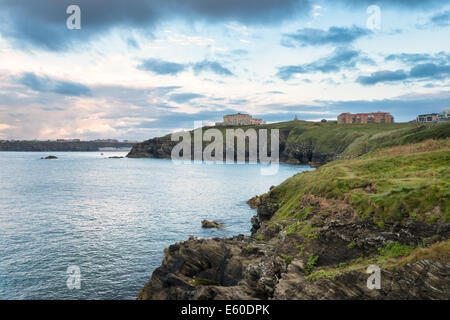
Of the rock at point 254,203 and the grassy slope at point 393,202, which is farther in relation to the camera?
the rock at point 254,203

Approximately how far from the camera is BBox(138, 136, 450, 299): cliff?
49.8 ft

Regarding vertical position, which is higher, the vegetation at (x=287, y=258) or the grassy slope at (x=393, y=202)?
the grassy slope at (x=393, y=202)

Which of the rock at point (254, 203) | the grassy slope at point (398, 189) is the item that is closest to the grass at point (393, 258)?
the grassy slope at point (398, 189)

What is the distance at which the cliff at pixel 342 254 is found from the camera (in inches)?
597

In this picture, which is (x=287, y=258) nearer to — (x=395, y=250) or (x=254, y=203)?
(x=395, y=250)

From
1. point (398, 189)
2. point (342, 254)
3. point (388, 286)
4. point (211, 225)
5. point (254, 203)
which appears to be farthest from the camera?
point (254, 203)

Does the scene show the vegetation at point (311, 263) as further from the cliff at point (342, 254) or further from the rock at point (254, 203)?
the rock at point (254, 203)

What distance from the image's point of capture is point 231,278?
21.8 m

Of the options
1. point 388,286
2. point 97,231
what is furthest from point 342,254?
point 97,231

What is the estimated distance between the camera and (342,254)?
67.5 feet

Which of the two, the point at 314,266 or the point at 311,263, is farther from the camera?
the point at 311,263

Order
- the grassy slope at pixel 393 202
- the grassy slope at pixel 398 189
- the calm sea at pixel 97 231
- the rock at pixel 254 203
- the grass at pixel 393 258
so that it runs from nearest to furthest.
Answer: the grass at pixel 393 258
the grassy slope at pixel 393 202
the grassy slope at pixel 398 189
the calm sea at pixel 97 231
the rock at pixel 254 203
